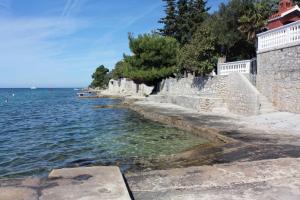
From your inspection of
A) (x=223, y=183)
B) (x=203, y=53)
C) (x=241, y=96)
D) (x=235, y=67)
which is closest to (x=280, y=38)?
(x=241, y=96)

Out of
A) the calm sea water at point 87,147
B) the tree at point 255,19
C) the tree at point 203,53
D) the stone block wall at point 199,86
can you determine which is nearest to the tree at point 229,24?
the tree at point 255,19

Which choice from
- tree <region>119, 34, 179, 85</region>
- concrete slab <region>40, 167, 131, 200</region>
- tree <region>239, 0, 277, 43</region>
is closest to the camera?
concrete slab <region>40, 167, 131, 200</region>

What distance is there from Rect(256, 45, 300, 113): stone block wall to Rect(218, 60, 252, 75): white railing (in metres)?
1.55

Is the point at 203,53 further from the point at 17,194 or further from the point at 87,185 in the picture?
the point at 17,194

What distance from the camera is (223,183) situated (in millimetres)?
5652

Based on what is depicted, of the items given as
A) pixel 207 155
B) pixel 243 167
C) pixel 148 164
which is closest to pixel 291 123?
pixel 207 155

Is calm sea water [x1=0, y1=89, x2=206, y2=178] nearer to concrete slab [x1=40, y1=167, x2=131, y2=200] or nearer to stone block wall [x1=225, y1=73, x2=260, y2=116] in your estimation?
stone block wall [x1=225, y1=73, x2=260, y2=116]

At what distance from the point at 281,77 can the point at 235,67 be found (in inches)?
203

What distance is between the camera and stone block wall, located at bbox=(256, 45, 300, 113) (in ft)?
48.5

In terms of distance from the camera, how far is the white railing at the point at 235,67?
772 inches

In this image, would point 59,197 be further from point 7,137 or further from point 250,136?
point 7,137

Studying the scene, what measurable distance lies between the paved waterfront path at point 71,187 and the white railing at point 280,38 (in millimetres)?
12040

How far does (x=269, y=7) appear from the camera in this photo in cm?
2594

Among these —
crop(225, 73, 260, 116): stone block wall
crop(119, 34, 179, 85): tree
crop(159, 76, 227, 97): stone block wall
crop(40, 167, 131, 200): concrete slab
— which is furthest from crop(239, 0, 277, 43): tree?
crop(40, 167, 131, 200): concrete slab
